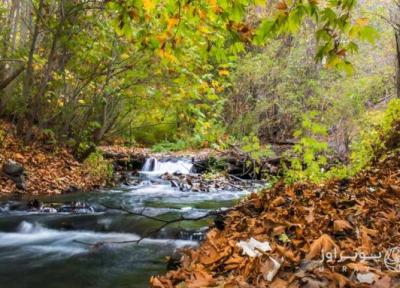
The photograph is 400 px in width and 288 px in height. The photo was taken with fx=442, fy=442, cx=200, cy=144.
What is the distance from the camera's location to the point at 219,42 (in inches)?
177

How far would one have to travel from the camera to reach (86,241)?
247 inches

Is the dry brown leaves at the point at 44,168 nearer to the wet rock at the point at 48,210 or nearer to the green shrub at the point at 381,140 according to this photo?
the wet rock at the point at 48,210

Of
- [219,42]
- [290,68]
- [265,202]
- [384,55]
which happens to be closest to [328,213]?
[265,202]

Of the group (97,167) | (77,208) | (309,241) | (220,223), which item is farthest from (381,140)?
(97,167)

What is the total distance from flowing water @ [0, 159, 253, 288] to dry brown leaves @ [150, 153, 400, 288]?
88 centimetres

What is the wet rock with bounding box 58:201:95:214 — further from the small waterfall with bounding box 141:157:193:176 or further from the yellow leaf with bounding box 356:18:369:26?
the small waterfall with bounding box 141:157:193:176

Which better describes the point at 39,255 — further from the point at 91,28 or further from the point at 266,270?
the point at 91,28

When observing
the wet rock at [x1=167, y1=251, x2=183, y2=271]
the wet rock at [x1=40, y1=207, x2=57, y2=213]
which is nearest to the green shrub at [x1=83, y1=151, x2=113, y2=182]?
the wet rock at [x1=40, y1=207, x2=57, y2=213]

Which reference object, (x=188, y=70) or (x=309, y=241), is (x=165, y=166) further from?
(x=309, y=241)

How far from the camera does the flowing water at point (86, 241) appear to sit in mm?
4785

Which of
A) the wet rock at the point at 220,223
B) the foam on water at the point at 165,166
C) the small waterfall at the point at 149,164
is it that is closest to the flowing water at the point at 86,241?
the wet rock at the point at 220,223

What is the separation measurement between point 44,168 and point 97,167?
5.65 feet

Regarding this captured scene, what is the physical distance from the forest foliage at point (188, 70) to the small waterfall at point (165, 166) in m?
1.16

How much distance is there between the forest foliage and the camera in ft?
10.5
